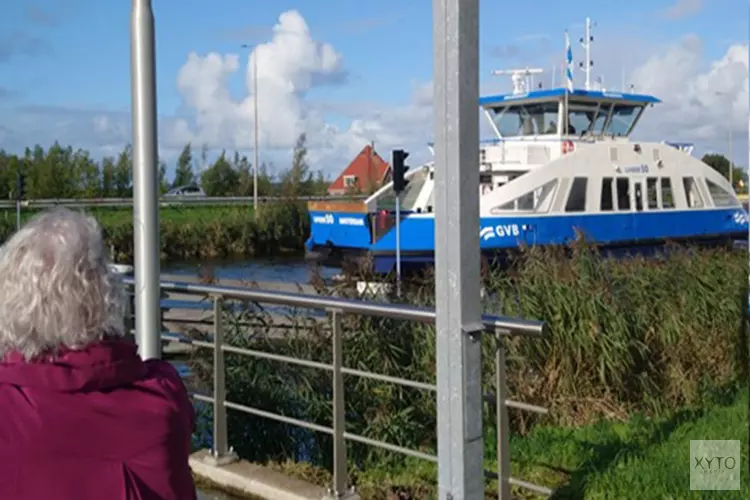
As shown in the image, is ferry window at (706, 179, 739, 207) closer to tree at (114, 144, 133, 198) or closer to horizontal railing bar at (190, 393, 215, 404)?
horizontal railing bar at (190, 393, 215, 404)

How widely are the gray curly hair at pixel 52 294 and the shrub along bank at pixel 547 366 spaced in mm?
3013

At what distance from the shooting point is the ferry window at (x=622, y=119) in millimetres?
25297

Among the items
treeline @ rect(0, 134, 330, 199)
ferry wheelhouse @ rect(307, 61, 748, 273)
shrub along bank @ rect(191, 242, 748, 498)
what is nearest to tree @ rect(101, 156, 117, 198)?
treeline @ rect(0, 134, 330, 199)

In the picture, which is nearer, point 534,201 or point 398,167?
point 398,167

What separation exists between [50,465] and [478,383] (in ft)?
5.59

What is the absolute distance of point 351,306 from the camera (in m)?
4.34

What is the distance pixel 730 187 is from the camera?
2573 centimetres

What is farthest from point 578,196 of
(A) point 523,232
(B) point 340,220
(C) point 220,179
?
(C) point 220,179

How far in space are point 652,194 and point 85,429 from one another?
74.3ft

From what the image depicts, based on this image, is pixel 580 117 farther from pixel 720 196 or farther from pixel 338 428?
pixel 338 428

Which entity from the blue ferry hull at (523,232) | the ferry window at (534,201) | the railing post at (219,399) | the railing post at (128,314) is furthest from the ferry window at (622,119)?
the railing post at (219,399)

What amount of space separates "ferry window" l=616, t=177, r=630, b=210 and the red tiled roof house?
16857 mm

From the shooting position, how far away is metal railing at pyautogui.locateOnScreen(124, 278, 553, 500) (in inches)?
149

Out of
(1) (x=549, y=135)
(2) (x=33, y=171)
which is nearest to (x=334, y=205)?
(1) (x=549, y=135)
